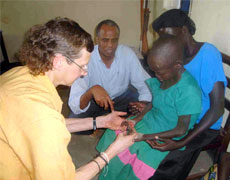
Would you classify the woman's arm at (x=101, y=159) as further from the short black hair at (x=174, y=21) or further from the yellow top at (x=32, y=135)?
the short black hair at (x=174, y=21)

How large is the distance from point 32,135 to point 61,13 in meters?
3.74

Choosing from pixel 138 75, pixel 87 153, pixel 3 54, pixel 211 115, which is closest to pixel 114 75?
pixel 138 75

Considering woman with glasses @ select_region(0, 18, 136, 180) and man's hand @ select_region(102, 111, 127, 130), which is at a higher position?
woman with glasses @ select_region(0, 18, 136, 180)

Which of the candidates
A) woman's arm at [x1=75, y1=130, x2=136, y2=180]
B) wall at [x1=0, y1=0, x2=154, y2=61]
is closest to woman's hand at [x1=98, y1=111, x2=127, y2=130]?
woman's arm at [x1=75, y1=130, x2=136, y2=180]

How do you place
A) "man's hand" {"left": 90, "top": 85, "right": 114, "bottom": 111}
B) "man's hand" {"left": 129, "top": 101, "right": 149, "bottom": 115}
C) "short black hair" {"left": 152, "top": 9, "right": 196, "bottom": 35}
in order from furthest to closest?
"man's hand" {"left": 90, "top": 85, "right": 114, "bottom": 111}, "man's hand" {"left": 129, "top": 101, "right": 149, "bottom": 115}, "short black hair" {"left": 152, "top": 9, "right": 196, "bottom": 35}

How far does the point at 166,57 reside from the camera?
1210mm

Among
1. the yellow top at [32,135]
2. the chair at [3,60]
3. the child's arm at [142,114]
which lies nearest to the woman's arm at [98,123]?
the child's arm at [142,114]

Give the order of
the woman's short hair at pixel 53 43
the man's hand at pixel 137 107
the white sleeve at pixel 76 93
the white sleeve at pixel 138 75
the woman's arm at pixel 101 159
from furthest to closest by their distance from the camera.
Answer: the white sleeve at pixel 138 75 → the white sleeve at pixel 76 93 → the man's hand at pixel 137 107 → the woman's arm at pixel 101 159 → the woman's short hair at pixel 53 43

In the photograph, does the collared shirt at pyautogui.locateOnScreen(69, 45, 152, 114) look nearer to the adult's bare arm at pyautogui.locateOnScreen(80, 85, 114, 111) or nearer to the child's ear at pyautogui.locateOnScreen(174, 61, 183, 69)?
the adult's bare arm at pyautogui.locateOnScreen(80, 85, 114, 111)

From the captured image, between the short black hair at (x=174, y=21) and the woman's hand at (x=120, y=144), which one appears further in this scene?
the short black hair at (x=174, y=21)

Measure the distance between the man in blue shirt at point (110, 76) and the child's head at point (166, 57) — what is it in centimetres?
87

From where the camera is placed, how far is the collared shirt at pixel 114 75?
86.8 inches

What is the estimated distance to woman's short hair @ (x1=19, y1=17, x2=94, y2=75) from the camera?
3.46 ft

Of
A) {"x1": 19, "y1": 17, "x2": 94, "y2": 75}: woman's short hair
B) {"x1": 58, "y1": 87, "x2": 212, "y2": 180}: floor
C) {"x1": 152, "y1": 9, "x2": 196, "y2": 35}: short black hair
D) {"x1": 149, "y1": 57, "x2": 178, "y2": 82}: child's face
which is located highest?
{"x1": 152, "y1": 9, "x2": 196, "y2": 35}: short black hair
